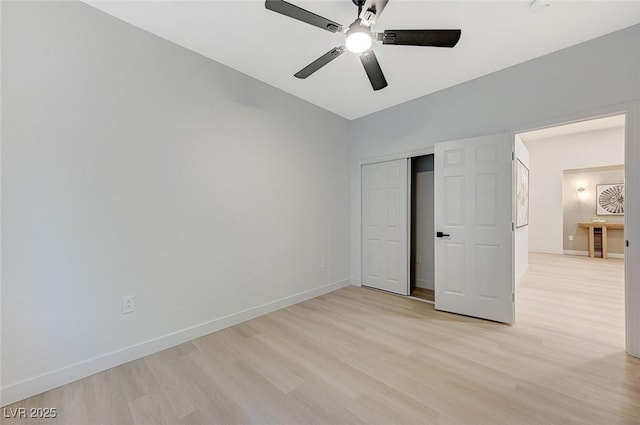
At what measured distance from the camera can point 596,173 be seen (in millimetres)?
6160

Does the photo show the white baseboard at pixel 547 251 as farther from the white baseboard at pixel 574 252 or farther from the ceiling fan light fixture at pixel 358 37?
the ceiling fan light fixture at pixel 358 37

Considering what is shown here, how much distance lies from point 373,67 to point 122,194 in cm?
229

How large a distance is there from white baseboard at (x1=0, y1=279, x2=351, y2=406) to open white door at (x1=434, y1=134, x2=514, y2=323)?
219cm

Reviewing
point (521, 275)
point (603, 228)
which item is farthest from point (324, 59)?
point (603, 228)

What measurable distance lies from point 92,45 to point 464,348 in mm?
3939

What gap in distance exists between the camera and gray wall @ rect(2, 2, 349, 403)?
1.67 meters

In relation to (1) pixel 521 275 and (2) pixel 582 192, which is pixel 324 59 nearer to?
(1) pixel 521 275

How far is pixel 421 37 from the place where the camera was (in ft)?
5.70

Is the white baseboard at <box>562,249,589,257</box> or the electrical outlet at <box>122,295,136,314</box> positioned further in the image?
the white baseboard at <box>562,249,589,257</box>

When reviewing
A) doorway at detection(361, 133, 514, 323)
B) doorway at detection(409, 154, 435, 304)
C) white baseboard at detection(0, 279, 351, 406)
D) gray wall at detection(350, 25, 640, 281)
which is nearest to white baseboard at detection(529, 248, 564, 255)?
doorway at detection(409, 154, 435, 304)

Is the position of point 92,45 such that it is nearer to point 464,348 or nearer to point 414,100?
point 414,100

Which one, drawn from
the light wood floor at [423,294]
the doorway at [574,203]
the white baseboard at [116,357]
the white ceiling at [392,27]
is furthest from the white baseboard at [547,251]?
the white baseboard at [116,357]

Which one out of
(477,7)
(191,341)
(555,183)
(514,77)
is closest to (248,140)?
(191,341)

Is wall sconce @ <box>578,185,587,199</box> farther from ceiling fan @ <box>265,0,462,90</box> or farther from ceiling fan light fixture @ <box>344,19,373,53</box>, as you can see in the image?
ceiling fan light fixture @ <box>344,19,373,53</box>
